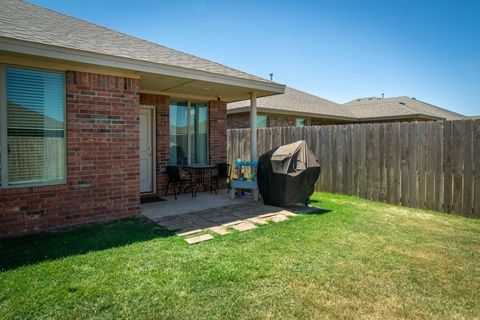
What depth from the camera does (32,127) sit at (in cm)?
453

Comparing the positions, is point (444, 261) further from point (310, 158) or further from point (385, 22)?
point (385, 22)

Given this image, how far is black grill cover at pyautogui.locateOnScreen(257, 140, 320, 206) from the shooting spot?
6027 millimetres

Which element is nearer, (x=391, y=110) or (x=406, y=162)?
(x=406, y=162)

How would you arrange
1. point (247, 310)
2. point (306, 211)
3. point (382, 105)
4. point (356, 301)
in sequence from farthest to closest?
point (382, 105) → point (306, 211) → point (356, 301) → point (247, 310)

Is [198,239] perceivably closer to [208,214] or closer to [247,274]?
[247,274]

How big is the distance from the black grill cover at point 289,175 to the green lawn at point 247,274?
4.47 ft

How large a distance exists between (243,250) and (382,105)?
16.1 m

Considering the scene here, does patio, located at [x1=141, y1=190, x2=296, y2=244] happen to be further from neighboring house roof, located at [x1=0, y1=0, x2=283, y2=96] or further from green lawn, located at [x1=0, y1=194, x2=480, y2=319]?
neighboring house roof, located at [x1=0, y1=0, x2=283, y2=96]

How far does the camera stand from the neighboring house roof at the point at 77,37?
4.35m

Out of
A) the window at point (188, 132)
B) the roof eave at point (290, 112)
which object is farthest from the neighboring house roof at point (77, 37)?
the roof eave at point (290, 112)

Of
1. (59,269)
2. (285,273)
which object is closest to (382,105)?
(285,273)

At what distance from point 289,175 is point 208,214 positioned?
1.88 m

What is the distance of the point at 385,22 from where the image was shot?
877 cm

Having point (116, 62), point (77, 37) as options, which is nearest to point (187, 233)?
point (116, 62)
